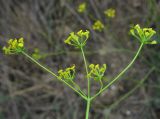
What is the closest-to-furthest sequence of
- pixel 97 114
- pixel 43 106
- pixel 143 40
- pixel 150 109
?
pixel 143 40, pixel 150 109, pixel 97 114, pixel 43 106

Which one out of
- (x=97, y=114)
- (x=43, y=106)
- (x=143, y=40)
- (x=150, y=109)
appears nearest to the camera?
(x=143, y=40)

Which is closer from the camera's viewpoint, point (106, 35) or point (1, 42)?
point (106, 35)

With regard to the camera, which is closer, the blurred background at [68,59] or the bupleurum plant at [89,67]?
the bupleurum plant at [89,67]

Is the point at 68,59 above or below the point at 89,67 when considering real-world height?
above

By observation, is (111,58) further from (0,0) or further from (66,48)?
(0,0)

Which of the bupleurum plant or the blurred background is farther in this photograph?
the blurred background

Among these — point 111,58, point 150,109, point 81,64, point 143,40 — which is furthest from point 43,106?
point 143,40

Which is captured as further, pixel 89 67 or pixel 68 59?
pixel 68 59

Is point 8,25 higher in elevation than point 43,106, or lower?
higher
